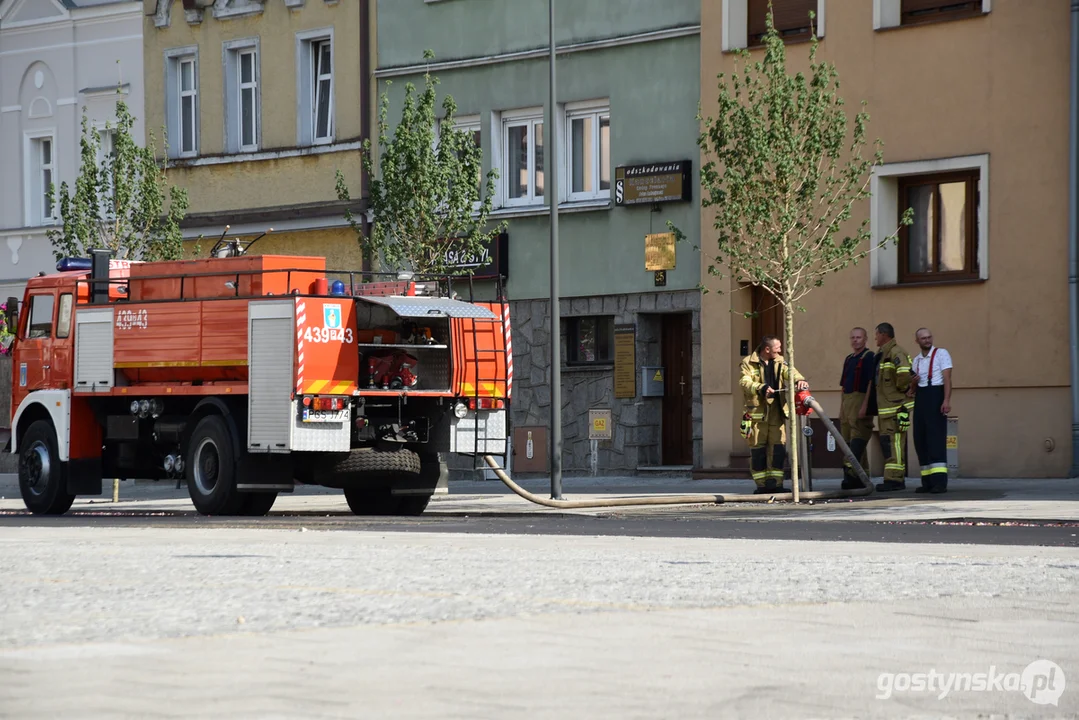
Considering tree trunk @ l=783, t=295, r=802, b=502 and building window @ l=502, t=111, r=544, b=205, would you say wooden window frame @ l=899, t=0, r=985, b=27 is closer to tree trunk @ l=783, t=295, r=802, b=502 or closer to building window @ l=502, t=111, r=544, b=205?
tree trunk @ l=783, t=295, r=802, b=502

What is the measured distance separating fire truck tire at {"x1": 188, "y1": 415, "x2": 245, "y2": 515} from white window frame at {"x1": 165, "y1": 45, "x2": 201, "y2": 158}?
1465 centimetres

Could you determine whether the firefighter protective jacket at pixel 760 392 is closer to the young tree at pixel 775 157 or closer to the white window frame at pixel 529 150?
the young tree at pixel 775 157

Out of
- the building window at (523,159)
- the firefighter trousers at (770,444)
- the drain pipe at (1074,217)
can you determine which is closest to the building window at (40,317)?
the firefighter trousers at (770,444)

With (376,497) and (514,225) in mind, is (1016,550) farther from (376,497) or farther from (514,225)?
(514,225)

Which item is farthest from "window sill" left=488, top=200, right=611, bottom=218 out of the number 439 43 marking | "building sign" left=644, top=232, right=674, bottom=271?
the number 439 43 marking

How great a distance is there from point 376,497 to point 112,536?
6.46 metres

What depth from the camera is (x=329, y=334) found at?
2008cm

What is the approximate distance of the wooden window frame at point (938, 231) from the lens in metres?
25.3

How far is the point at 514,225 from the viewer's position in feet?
99.0

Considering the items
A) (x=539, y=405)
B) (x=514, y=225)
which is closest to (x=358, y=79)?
(x=514, y=225)

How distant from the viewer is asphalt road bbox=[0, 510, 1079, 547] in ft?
49.0

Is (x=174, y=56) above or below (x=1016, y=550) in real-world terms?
above

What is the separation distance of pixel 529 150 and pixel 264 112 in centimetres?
540

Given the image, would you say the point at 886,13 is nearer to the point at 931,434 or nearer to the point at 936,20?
the point at 936,20
